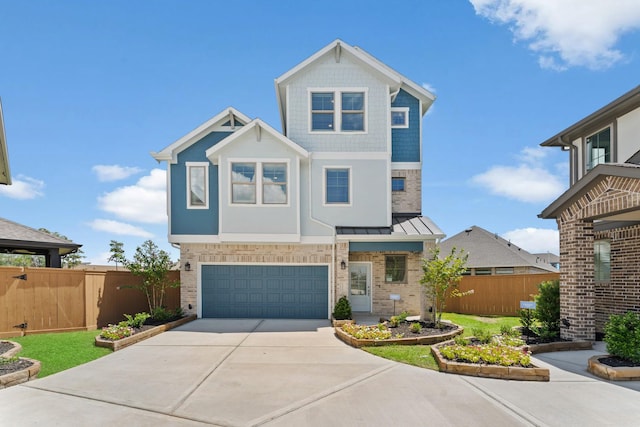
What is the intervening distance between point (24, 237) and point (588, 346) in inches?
682

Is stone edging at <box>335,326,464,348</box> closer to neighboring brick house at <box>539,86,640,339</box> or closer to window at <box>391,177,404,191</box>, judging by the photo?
neighboring brick house at <box>539,86,640,339</box>

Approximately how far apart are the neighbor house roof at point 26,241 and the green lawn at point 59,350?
4263 mm

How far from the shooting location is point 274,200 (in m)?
13.2

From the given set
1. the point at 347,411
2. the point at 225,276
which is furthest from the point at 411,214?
the point at 347,411

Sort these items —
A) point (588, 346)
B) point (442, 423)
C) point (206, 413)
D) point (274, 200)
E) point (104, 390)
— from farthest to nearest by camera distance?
point (274, 200)
point (588, 346)
point (104, 390)
point (206, 413)
point (442, 423)

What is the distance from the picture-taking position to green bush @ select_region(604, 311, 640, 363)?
22.2 feet

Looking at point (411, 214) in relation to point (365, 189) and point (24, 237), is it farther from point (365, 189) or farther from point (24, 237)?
point (24, 237)

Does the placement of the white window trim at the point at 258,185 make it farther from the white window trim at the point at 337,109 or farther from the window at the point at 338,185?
the white window trim at the point at 337,109

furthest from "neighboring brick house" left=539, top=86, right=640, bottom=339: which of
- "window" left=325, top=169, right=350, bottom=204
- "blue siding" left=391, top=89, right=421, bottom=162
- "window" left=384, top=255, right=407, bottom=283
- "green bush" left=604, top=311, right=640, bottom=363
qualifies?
"window" left=325, top=169, right=350, bottom=204

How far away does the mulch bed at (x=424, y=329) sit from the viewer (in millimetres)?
9617

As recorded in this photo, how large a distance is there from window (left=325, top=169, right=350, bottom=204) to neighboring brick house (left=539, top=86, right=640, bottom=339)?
6.37 metres

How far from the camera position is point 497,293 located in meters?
15.9

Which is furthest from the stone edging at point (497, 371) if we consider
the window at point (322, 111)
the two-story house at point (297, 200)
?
the window at point (322, 111)

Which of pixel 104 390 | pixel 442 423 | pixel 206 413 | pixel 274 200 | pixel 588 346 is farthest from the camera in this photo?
pixel 274 200
